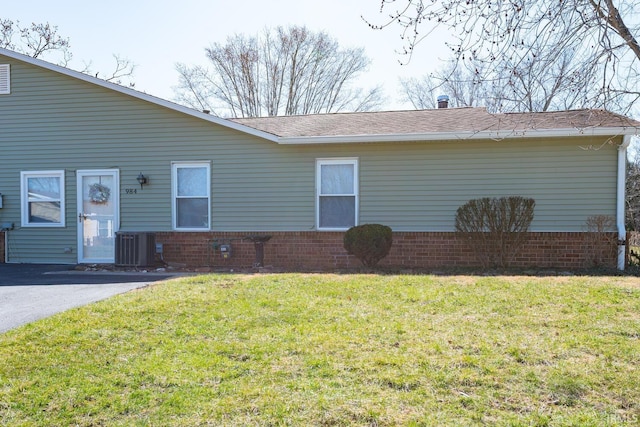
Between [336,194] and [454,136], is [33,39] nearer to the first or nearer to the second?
[336,194]

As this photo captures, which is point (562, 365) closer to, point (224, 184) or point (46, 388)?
point (46, 388)

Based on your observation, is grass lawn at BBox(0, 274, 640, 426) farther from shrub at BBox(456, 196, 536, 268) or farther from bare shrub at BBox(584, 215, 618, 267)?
bare shrub at BBox(584, 215, 618, 267)

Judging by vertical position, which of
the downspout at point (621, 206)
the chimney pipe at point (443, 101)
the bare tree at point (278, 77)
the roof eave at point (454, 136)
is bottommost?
the downspout at point (621, 206)

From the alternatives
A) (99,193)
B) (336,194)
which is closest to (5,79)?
(99,193)

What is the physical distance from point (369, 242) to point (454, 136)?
8.67 feet

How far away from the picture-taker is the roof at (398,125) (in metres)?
9.12

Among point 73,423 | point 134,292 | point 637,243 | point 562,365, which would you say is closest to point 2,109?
point 134,292

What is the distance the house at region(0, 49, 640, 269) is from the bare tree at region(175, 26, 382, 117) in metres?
16.1

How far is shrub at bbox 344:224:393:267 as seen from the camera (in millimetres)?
9320

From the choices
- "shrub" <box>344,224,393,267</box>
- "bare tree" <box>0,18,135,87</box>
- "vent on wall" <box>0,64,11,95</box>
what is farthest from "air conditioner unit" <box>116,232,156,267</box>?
"bare tree" <box>0,18,135,87</box>

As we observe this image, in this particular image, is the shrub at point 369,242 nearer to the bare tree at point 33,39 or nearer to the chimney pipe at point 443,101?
the chimney pipe at point 443,101

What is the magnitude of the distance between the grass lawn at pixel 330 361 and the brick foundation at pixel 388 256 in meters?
3.36

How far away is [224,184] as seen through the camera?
423 inches

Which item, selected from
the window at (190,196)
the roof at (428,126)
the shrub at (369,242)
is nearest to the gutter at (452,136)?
the roof at (428,126)
